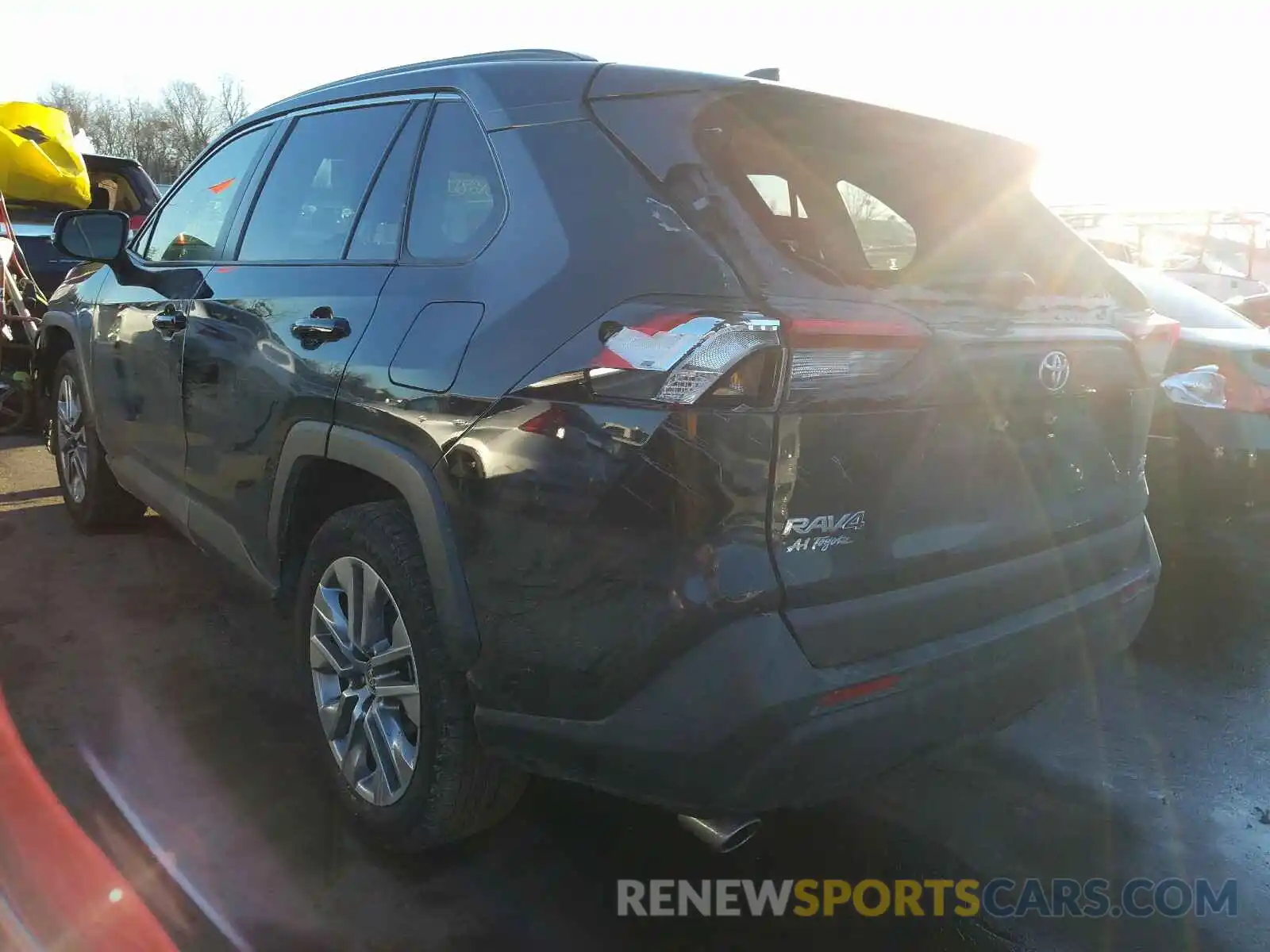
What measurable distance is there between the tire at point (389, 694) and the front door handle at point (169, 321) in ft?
3.80

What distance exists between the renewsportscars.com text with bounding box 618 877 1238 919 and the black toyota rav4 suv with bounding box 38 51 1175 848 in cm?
42

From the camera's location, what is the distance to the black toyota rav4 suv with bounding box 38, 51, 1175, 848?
5.95 feet

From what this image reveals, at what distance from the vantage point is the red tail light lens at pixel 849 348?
5.94 feet

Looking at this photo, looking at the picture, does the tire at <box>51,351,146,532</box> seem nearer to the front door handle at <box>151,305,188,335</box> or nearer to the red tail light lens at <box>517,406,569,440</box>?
the front door handle at <box>151,305,188,335</box>

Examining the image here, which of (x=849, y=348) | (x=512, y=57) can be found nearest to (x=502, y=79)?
(x=512, y=57)

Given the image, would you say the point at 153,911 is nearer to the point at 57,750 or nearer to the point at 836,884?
the point at 57,750

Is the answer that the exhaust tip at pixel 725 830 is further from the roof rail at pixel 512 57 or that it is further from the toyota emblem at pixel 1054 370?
the roof rail at pixel 512 57

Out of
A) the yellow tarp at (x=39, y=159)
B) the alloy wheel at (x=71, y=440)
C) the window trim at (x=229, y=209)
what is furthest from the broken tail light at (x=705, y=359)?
the yellow tarp at (x=39, y=159)

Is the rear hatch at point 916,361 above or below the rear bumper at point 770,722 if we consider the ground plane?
above

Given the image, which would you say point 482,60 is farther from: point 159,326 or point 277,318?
point 159,326

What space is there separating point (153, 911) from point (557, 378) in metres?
1.55

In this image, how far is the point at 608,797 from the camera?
2.83 meters

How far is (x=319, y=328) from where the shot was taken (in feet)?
8.53

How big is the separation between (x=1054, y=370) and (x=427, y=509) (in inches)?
54.7
